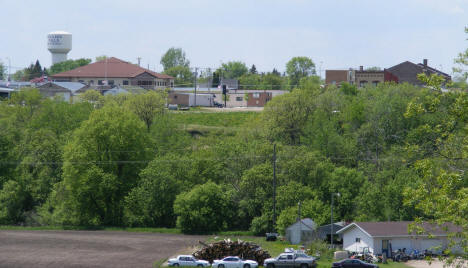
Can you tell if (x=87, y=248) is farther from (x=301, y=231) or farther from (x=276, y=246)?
(x=301, y=231)

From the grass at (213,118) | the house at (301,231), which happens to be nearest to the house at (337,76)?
the grass at (213,118)

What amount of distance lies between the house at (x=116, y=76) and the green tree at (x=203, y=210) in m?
74.7

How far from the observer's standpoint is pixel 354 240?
40906 mm

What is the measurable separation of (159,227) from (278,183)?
36.1 feet

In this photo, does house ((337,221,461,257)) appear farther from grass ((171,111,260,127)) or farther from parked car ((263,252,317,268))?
grass ((171,111,260,127))

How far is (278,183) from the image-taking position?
5438 centimetres

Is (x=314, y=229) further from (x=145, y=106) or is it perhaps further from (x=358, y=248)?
(x=145, y=106)

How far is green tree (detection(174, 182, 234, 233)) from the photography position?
52062 mm

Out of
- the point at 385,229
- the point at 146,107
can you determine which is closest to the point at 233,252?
the point at 385,229

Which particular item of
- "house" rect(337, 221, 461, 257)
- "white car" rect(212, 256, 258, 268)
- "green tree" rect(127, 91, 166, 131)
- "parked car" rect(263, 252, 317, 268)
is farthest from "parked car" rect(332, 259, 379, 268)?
"green tree" rect(127, 91, 166, 131)

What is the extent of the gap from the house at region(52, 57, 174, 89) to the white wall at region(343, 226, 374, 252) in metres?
88.4

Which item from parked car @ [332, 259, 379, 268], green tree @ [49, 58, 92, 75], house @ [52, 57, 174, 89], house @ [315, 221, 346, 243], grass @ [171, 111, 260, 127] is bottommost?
house @ [315, 221, 346, 243]

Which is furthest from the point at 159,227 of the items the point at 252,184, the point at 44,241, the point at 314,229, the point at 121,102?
the point at 121,102

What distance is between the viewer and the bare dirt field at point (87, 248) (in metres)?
35.4
